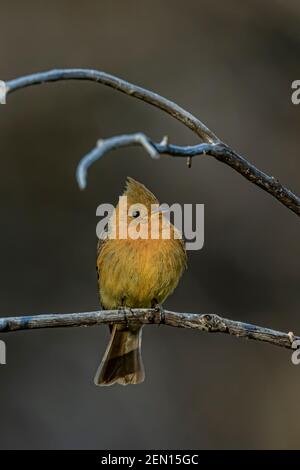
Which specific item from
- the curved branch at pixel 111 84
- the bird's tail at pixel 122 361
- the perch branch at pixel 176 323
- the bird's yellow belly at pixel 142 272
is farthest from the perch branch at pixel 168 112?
the bird's tail at pixel 122 361

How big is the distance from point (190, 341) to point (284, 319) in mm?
1111

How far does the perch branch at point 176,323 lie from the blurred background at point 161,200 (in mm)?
5026

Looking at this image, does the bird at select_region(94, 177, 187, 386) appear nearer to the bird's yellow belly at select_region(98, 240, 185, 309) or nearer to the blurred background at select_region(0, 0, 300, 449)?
the bird's yellow belly at select_region(98, 240, 185, 309)

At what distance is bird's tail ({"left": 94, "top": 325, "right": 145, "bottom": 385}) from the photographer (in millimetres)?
5500

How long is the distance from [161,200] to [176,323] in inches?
204

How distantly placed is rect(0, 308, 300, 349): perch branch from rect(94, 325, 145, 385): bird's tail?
172 cm

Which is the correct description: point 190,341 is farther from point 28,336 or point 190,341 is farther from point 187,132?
point 187,132

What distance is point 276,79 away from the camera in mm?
9742

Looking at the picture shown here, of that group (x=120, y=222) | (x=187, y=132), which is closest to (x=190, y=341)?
(x=187, y=132)

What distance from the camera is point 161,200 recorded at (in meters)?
8.84

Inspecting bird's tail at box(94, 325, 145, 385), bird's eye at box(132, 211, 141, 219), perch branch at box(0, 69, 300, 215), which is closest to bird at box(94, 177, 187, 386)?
bird's eye at box(132, 211, 141, 219)

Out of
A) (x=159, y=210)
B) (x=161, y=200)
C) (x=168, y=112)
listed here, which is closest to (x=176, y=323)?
(x=159, y=210)

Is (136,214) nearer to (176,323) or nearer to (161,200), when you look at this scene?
(176,323)

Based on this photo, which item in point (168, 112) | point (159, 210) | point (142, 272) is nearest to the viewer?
point (168, 112)
